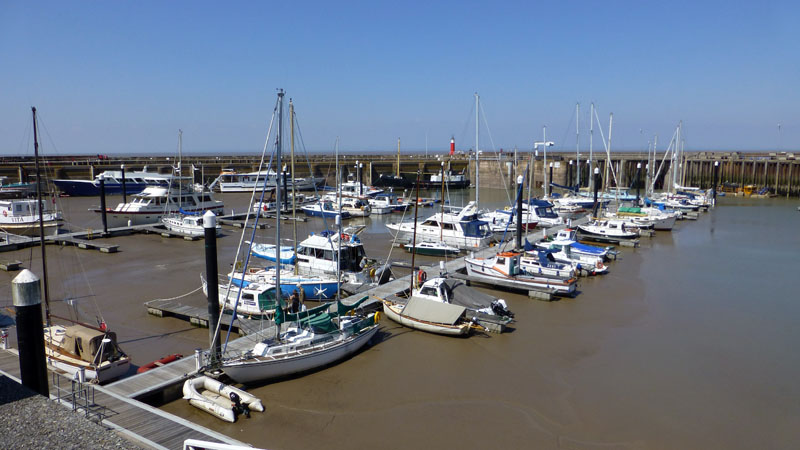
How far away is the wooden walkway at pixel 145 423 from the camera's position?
29.6 ft

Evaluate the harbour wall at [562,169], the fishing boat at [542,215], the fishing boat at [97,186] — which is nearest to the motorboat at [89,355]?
the fishing boat at [542,215]

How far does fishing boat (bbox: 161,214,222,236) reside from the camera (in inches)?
1246

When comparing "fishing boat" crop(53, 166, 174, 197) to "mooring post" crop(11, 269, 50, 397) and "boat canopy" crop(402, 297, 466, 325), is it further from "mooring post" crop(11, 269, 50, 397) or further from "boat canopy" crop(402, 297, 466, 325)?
"mooring post" crop(11, 269, 50, 397)

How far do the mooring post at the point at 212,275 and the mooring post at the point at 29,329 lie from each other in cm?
446

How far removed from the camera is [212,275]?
11.8 metres

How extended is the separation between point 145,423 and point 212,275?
336cm

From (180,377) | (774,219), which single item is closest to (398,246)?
(180,377)

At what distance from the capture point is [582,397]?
12.4 m

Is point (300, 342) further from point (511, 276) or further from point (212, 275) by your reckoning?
point (511, 276)

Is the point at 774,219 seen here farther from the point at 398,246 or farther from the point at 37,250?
the point at 37,250

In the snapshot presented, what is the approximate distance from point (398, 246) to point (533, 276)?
36.3ft

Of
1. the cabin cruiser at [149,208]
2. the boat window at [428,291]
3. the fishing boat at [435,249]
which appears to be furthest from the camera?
the cabin cruiser at [149,208]

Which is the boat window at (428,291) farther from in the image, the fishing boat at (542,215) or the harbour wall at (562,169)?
the harbour wall at (562,169)

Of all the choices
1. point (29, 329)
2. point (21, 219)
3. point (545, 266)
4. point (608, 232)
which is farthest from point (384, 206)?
point (29, 329)
